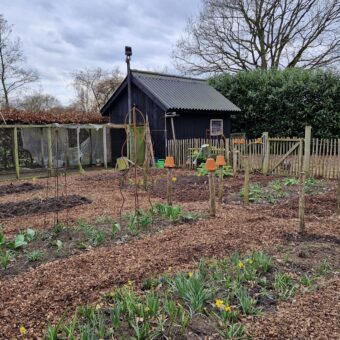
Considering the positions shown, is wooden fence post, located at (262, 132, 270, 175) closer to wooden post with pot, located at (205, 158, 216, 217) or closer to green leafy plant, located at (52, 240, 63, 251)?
wooden post with pot, located at (205, 158, 216, 217)

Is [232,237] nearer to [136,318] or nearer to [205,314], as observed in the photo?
[205,314]

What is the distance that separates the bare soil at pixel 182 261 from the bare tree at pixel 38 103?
2284 centimetres

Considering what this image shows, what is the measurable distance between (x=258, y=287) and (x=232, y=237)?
5.14 ft

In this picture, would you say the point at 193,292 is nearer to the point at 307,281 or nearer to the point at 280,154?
the point at 307,281

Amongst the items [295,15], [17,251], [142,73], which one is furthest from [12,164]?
[295,15]

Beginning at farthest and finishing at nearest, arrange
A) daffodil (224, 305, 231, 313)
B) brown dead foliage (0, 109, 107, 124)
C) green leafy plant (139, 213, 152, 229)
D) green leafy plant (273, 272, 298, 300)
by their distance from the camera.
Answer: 1. brown dead foliage (0, 109, 107, 124)
2. green leafy plant (139, 213, 152, 229)
3. green leafy plant (273, 272, 298, 300)
4. daffodil (224, 305, 231, 313)

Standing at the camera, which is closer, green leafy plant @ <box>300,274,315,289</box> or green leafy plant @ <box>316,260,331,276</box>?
green leafy plant @ <box>300,274,315,289</box>

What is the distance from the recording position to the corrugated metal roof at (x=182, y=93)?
16719 millimetres

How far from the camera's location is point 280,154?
12.7m

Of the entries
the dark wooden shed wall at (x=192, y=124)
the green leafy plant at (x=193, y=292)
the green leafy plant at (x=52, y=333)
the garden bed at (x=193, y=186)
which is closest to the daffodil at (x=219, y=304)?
the green leafy plant at (x=193, y=292)

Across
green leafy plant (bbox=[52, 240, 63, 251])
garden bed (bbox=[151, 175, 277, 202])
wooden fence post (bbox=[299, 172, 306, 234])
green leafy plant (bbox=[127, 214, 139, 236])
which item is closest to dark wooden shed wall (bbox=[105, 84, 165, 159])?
garden bed (bbox=[151, 175, 277, 202])

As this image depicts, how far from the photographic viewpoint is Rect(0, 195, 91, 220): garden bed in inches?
271

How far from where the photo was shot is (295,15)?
2477 centimetres

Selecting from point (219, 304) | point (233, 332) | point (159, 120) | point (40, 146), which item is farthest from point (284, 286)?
point (40, 146)
